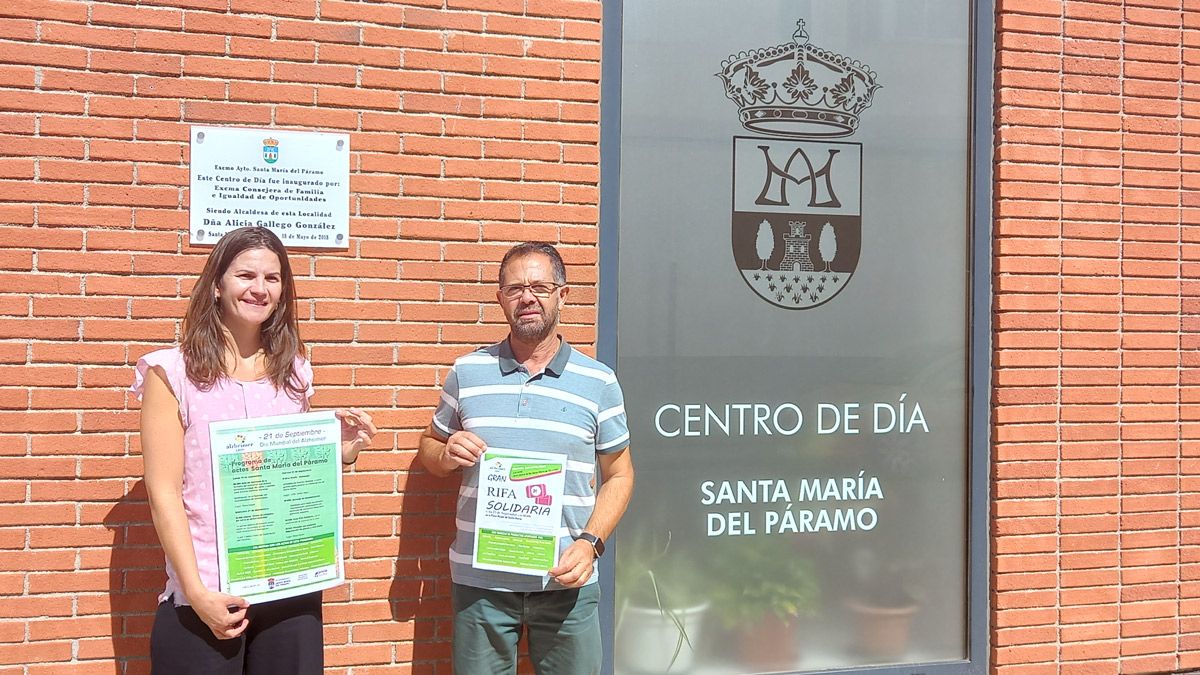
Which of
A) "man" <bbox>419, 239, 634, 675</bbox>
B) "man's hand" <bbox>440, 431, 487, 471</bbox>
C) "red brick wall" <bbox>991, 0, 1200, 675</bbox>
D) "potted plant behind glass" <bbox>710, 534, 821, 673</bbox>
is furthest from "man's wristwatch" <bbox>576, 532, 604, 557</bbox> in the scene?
"red brick wall" <bbox>991, 0, 1200, 675</bbox>

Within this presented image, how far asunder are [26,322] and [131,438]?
1.78 ft

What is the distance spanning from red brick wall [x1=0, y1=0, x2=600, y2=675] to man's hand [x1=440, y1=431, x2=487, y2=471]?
0.83m

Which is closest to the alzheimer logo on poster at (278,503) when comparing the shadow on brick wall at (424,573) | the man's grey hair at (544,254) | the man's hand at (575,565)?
the man's hand at (575,565)

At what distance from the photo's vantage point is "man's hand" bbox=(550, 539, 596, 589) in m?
3.06

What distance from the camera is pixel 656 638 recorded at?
14.0 ft

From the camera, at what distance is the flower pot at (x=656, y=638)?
4258 mm

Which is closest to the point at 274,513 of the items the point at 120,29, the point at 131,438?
the point at 131,438

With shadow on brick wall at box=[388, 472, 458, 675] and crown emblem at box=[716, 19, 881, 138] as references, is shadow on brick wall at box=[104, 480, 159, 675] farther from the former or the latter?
crown emblem at box=[716, 19, 881, 138]

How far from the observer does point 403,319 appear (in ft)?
12.9

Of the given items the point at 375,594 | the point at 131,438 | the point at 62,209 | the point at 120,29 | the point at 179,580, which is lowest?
the point at 375,594

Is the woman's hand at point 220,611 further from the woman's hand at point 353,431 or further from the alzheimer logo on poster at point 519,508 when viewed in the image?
the alzheimer logo on poster at point 519,508

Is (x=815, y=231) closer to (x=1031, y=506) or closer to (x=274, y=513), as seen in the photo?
(x=1031, y=506)

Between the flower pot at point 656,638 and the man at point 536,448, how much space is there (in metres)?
1.00

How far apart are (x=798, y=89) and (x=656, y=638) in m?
2.43
